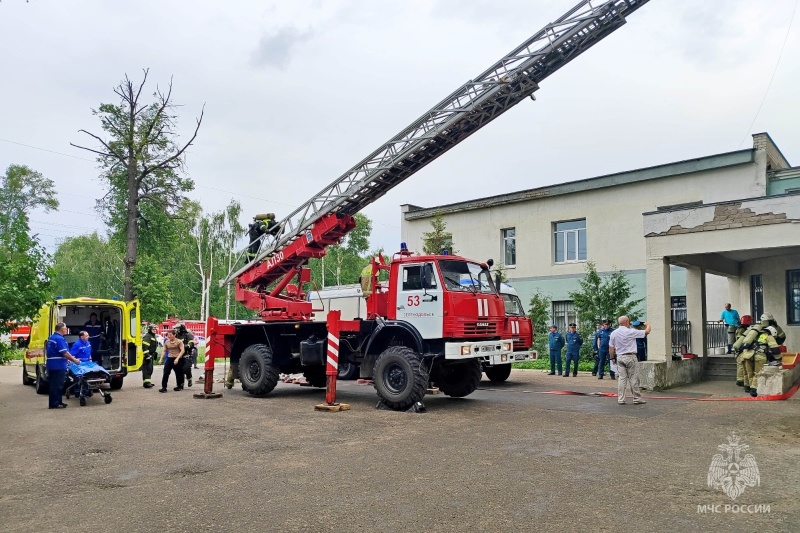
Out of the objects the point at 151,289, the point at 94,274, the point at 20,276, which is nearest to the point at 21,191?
the point at 94,274

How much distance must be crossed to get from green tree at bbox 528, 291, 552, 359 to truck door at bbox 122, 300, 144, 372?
14.7 meters

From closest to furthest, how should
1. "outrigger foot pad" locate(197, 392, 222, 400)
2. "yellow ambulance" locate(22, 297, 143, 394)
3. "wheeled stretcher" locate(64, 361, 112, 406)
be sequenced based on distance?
"wheeled stretcher" locate(64, 361, 112, 406)
"outrigger foot pad" locate(197, 392, 222, 400)
"yellow ambulance" locate(22, 297, 143, 394)

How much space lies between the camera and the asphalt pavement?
5.26 metres

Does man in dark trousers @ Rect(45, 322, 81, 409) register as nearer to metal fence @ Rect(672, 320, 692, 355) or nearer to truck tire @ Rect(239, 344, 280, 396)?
truck tire @ Rect(239, 344, 280, 396)

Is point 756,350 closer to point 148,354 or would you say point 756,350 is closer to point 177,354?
point 177,354

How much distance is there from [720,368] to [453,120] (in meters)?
10.1

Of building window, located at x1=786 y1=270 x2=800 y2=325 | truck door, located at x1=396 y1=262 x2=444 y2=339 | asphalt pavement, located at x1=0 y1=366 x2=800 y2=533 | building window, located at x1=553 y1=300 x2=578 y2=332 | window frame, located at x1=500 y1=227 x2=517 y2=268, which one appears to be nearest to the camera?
asphalt pavement, located at x1=0 y1=366 x2=800 y2=533

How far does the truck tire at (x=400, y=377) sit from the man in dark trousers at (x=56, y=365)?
593 cm

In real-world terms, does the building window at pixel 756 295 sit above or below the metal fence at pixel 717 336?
above

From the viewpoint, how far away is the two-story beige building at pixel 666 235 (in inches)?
558

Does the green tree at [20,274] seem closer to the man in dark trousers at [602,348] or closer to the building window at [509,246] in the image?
the man in dark trousers at [602,348]

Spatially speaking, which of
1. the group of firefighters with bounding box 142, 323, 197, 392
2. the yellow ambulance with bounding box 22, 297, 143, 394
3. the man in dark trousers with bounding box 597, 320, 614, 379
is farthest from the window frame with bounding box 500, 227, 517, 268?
the yellow ambulance with bounding box 22, 297, 143, 394

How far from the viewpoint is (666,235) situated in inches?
581

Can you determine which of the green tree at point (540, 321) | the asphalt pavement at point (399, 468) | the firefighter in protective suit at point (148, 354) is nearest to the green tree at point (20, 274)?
the asphalt pavement at point (399, 468)
